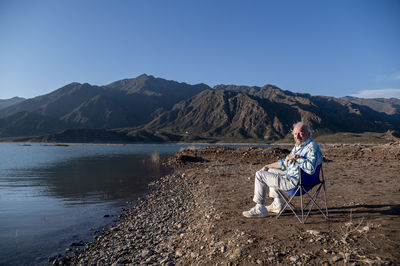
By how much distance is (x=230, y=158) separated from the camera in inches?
1070

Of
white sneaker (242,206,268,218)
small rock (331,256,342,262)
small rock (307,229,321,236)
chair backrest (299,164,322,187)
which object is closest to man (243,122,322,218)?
white sneaker (242,206,268,218)

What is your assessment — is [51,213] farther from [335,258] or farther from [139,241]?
[335,258]

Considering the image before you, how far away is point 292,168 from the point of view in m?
5.62

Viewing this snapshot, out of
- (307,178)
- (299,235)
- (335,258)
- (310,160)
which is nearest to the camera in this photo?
(335,258)

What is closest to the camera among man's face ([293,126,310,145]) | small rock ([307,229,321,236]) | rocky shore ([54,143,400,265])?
rocky shore ([54,143,400,265])

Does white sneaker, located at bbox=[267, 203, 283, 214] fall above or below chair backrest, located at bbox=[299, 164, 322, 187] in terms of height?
below

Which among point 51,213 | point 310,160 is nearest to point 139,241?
point 310,160

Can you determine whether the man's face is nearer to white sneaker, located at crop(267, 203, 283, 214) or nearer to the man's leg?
the man's leg

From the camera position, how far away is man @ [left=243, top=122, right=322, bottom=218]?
17.4ft

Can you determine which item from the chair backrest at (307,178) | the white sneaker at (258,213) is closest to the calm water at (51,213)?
the white sneaker at (258,213)

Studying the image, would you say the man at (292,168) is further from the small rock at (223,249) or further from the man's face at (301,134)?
the small rock at (223,249)

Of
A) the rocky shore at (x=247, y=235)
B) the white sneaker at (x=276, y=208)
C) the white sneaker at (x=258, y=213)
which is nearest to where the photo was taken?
the rocky shore at (x=247, y=235)

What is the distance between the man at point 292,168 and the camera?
17.4ft

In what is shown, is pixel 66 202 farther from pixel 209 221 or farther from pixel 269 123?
pixel 269 123
